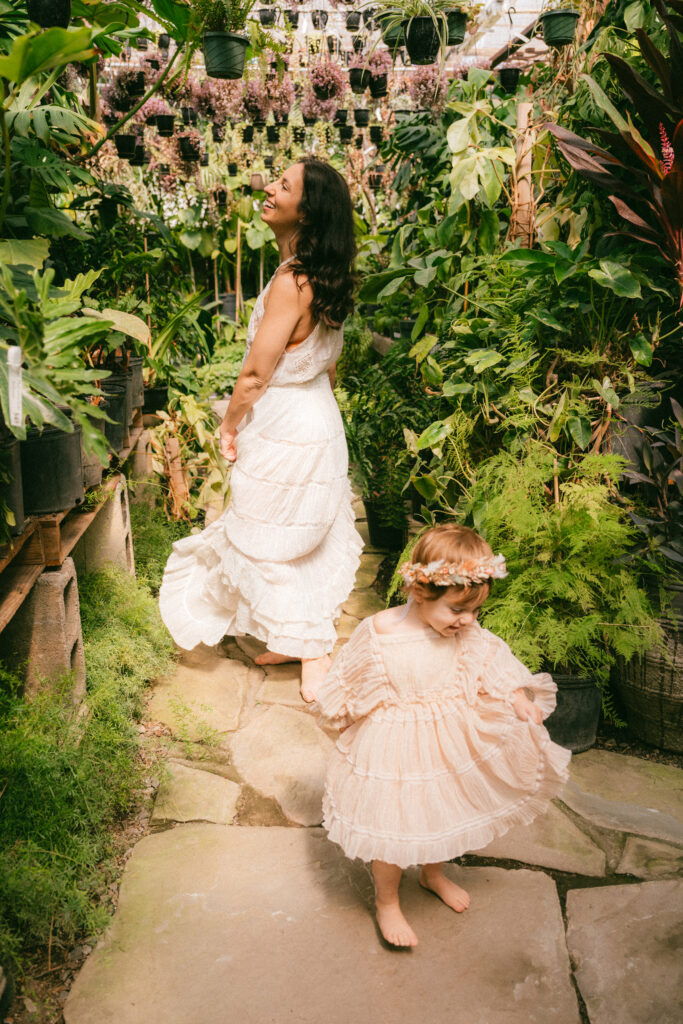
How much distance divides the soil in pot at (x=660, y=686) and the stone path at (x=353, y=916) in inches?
4.2

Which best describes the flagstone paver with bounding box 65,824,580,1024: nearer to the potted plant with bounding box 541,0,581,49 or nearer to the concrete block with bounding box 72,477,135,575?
the concrete block with bounding box 72,477,135,575

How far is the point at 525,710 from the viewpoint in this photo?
5.62ft

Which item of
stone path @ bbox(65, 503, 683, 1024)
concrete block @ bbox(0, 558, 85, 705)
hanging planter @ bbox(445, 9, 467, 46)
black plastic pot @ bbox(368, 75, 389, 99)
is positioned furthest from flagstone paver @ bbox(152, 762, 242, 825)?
black plastic pot @ bbox(368, 75, 389, 99)

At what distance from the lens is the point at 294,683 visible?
9.23ft

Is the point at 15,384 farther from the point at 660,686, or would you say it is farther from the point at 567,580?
the point at 660,686

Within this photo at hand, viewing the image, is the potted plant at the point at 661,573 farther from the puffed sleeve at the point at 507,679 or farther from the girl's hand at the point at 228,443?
the girl's hand at the point at 228,443

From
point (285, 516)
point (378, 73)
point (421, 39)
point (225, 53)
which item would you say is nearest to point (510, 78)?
point (421, 39)

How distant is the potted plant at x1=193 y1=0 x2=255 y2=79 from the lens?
2924 millimetres

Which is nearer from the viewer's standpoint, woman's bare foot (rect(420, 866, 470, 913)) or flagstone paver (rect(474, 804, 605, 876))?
woman's bare foot (rect(420, 866, 470, 913))

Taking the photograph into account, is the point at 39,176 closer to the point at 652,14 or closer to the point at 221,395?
the point at 652,14

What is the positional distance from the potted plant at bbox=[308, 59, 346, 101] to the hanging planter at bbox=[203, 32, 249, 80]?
9.51ft

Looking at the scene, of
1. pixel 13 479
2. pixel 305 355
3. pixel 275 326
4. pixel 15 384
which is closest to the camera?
pixel 15 384

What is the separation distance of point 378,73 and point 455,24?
8.42 feet

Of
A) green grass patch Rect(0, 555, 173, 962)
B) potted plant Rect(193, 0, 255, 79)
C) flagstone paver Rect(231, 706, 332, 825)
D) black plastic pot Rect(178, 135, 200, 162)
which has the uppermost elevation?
potted plant Rect(193, 0, 255, 79)
